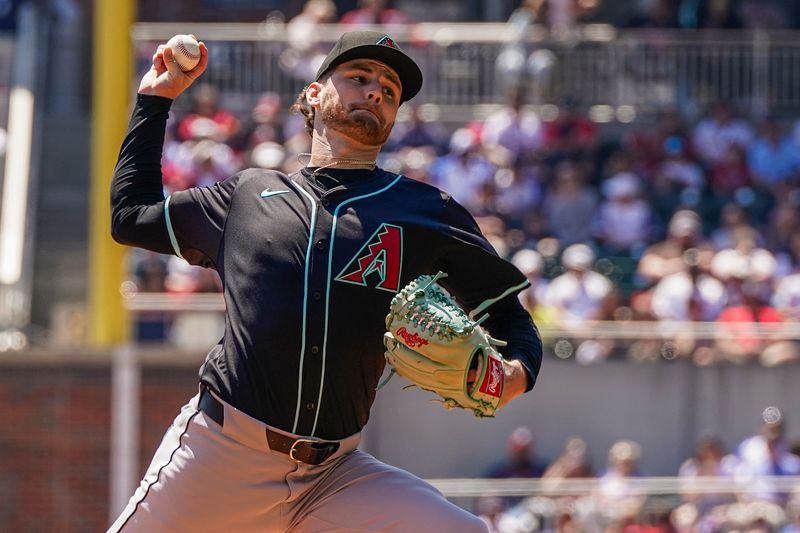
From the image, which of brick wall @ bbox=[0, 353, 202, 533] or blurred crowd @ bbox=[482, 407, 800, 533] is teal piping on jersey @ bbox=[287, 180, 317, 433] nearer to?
blurred crowd @ bbox=[482, 407, 800, 533]

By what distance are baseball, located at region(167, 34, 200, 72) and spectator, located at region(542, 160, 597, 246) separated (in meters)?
8.01

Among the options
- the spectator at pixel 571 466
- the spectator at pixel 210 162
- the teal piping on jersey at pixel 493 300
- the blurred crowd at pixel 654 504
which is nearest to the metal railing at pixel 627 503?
the blurred crowd at pixel 654 504

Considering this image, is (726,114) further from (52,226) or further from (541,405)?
(52,226)

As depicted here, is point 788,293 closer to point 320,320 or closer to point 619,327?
point 619,327

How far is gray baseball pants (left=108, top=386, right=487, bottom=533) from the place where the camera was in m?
4.14

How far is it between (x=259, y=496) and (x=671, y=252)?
25.7 ft

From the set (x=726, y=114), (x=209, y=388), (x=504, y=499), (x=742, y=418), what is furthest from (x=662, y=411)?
(x=209, y=388)

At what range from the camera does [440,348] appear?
393 centimetres

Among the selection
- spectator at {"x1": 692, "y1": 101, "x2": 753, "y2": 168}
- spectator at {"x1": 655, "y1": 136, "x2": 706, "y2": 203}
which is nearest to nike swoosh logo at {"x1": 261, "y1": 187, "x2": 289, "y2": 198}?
spectator at {"x1": 655, "y1": 136, "x2": 706, "y2": 203}

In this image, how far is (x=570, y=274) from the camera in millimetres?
11234

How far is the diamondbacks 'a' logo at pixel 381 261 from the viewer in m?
4.12

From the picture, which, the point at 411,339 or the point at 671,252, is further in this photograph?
the point at 671,252

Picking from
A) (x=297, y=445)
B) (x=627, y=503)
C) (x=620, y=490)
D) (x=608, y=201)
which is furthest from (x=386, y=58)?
(x=608, y=201)

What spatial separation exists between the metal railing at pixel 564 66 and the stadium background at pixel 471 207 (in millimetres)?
21
